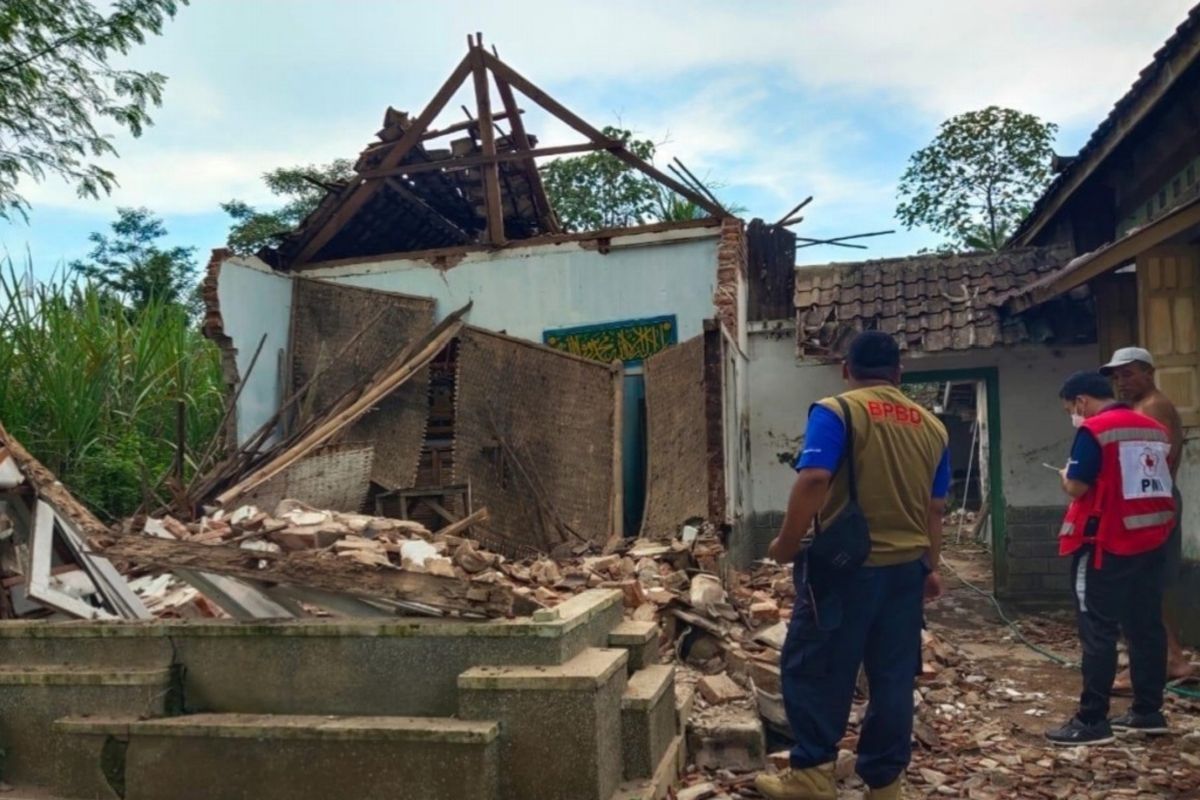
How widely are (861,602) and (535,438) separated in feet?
16.6

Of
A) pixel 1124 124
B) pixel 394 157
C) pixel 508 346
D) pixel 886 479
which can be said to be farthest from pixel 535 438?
pixel 886 479

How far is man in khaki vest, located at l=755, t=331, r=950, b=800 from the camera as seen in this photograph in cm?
329

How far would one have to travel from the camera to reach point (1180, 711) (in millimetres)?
4875

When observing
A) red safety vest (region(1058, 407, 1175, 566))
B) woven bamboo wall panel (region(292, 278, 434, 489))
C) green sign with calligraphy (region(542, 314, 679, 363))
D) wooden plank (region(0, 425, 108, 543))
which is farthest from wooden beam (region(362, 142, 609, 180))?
red safety vest (region(1058, 407, 1175, 566))

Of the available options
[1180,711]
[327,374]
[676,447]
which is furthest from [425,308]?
[1180,711]

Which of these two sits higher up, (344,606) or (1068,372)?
(1068,372)

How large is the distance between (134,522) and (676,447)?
4018mm

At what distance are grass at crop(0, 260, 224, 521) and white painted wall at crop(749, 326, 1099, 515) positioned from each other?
5.15 metres

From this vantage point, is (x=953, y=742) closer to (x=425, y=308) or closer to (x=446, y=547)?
(x=446, y=547)

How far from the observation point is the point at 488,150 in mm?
9375

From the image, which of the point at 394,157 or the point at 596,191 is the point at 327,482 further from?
the point at 596,191

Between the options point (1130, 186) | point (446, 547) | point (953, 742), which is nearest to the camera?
point (953, 742)

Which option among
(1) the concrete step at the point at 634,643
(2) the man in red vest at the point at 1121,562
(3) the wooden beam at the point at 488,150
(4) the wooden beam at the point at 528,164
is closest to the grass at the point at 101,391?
(3) the wooden beam at the point at 488,150

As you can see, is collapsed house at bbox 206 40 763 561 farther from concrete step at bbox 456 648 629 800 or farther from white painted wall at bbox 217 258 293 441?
concrete step at bbox 456 648 629 800
